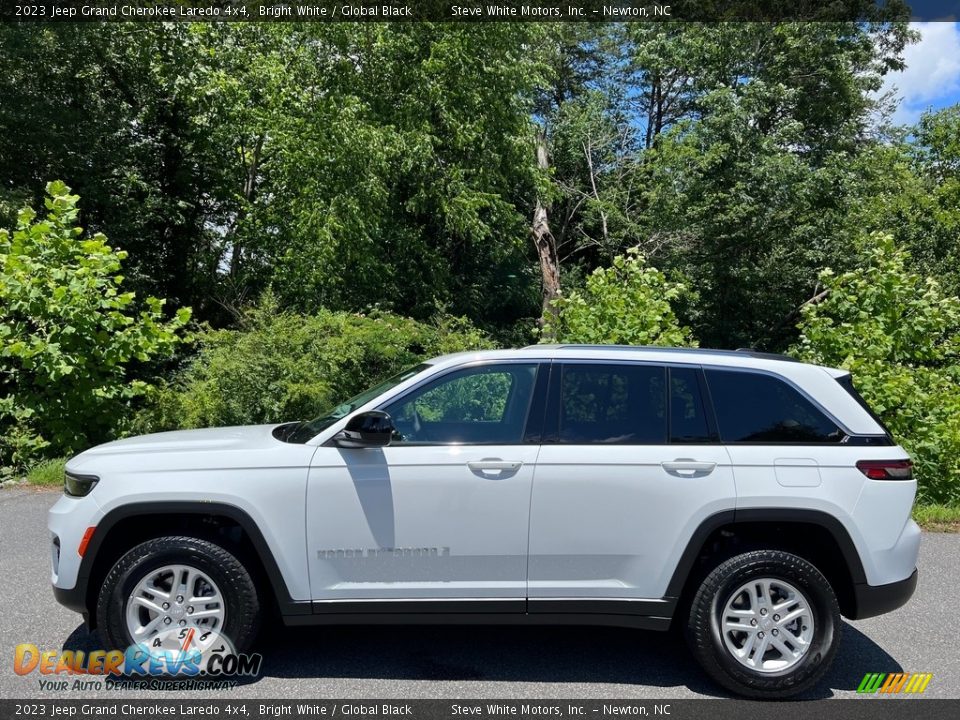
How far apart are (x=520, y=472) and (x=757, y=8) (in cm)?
2007

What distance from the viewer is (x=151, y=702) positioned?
4.14 meters

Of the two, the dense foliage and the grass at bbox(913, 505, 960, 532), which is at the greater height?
the dense foliage

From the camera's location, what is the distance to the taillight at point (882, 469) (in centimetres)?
438

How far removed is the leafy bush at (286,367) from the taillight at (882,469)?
7029mm

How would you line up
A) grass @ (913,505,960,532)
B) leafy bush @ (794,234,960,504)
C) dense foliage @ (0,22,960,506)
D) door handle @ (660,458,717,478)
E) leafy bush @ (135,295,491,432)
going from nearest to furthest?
door handle @ (660,458,717,478) < grass @ (913,505,960,532) < leafy bush @ (794,234,960,504) < dense foliage @ (0,22,960,506) < leafy bush @ (135,295,491,432)

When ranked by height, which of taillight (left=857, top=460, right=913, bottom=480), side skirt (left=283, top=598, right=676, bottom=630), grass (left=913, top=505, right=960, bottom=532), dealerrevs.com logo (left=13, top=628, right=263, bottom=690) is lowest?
grass (left=913, top=505, right=960, bottom=532)

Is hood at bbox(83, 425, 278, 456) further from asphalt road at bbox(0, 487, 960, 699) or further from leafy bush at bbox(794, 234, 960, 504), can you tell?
leafy bush at bbox(794, 234, 960, 504)

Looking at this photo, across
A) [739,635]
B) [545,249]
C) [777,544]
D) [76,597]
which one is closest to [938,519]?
[777,544]

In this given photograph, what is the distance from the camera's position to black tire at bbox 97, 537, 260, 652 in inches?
168

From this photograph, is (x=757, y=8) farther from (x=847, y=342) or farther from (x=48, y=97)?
(x=48, y=97)

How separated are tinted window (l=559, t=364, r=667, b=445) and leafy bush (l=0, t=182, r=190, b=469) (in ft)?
21.2

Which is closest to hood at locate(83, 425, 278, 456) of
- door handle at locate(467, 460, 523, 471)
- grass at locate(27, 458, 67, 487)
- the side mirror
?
the side mirror

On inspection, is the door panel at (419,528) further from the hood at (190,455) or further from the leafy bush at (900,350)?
the leafy bush at (900,350)

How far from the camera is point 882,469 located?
4.39 m
